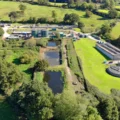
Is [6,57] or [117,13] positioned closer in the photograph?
[6,57]

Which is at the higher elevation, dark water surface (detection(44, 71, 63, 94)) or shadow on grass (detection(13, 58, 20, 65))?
shadow on grass (detection(13, 58, 20, 65))

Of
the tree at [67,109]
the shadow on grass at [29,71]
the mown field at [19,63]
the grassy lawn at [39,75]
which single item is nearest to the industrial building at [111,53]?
the grassy lawn at [39,75]

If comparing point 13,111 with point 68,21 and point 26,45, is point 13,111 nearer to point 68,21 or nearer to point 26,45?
point 26,45

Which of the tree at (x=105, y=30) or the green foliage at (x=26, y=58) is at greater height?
the tree at (x=105, y=30)

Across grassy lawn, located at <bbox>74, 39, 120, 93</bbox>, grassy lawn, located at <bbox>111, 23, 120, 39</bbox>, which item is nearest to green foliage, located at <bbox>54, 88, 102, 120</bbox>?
grassy lawn, located at <bbox>74, 39, 120, 93</bbox>

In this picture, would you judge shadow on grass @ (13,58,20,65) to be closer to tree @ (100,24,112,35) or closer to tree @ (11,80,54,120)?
tree @ (11,80,54,120)

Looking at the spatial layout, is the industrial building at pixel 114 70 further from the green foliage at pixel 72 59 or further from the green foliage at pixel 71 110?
the green foliage at pixel 71 110

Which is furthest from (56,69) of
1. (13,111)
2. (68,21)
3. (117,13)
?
(117,13)
